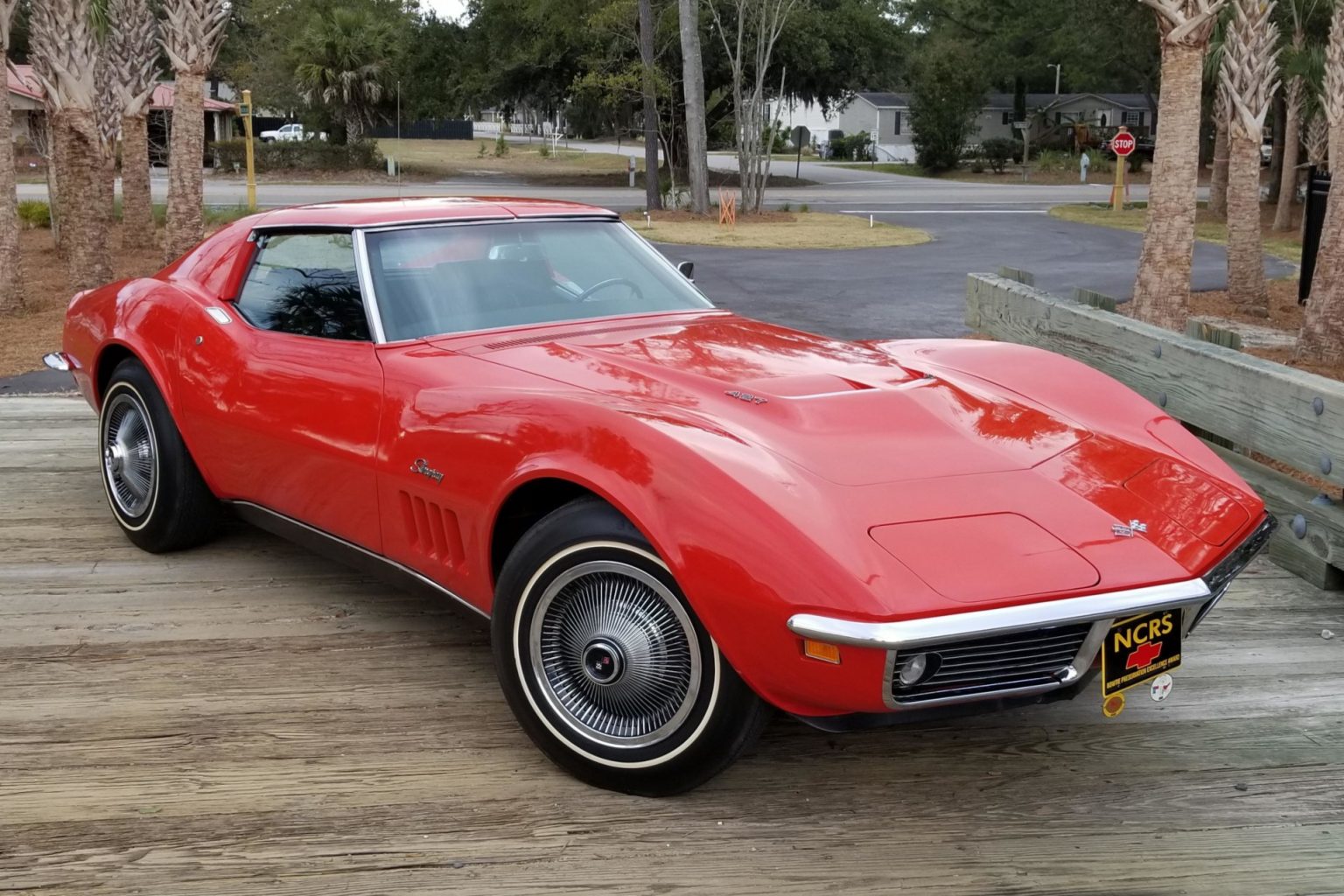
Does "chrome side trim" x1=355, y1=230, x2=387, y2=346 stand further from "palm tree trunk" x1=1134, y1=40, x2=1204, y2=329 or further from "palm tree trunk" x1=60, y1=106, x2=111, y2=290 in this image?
"palm tree trunk" x1=60, y1=106, x2=111, y2=290

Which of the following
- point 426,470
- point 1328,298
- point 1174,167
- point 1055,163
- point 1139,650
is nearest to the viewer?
point 1139,650

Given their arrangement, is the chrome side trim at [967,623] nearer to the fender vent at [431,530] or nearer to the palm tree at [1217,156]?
the fender vent at [431,530]

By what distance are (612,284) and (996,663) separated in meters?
2.19

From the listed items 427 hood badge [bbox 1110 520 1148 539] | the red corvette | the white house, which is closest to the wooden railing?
the red corvette

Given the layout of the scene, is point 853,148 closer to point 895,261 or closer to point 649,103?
point 649,103

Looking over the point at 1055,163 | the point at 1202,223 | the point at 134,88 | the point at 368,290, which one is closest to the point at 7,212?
the point at 134,88

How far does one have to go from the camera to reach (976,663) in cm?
268

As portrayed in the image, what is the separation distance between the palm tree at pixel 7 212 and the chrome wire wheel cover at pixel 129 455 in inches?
322

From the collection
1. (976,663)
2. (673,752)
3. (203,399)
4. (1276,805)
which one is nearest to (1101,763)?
(1276,805)

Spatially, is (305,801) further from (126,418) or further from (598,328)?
(126,418)

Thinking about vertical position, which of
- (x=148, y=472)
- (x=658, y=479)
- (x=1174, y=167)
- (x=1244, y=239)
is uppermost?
(x=1174, y=167)

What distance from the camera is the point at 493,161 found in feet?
165

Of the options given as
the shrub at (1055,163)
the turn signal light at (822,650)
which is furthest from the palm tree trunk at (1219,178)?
the turn signal light at (822,650)

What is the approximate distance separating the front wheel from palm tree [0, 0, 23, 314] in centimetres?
1076
